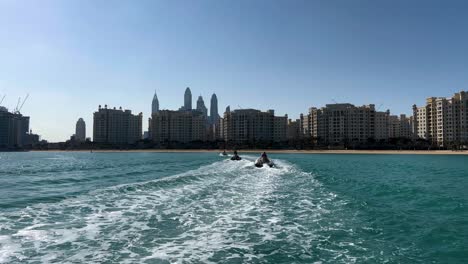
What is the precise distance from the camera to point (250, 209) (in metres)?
17.7

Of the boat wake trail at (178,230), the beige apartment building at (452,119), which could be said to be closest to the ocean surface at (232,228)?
the boat wake trail at (178,230)

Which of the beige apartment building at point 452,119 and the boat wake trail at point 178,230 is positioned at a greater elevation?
the beige apartment building at point 452,119

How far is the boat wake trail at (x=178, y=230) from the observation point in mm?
10430

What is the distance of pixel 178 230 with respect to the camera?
1328 cm

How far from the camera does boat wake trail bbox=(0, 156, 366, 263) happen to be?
34.2 ft

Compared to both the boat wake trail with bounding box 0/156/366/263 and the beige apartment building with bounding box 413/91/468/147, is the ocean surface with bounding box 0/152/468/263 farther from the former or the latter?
the beige apartment building with bounding box 413/91/468/147

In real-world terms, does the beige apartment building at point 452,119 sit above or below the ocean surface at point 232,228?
above

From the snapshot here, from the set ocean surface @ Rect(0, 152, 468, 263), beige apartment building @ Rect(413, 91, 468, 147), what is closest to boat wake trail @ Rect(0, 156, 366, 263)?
ocean surface @ Rect(0, 152, 468, 263)

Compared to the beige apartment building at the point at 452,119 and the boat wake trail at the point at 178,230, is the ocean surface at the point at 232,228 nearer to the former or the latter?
the boat wake trail at the point at 178,230

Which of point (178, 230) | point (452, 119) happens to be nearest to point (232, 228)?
point (178, 230)

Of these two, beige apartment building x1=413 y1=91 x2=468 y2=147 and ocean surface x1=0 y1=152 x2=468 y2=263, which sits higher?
beige apartment building x1=413 y1=91 x2=468 y2=147

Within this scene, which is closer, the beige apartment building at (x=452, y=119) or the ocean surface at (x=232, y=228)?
the ocean surface at (x=232, y=228)

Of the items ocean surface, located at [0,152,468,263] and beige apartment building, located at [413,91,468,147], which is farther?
beige apartment building, located at [413,91,468,147]

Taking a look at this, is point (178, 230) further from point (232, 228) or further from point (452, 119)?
point (452, 119)
